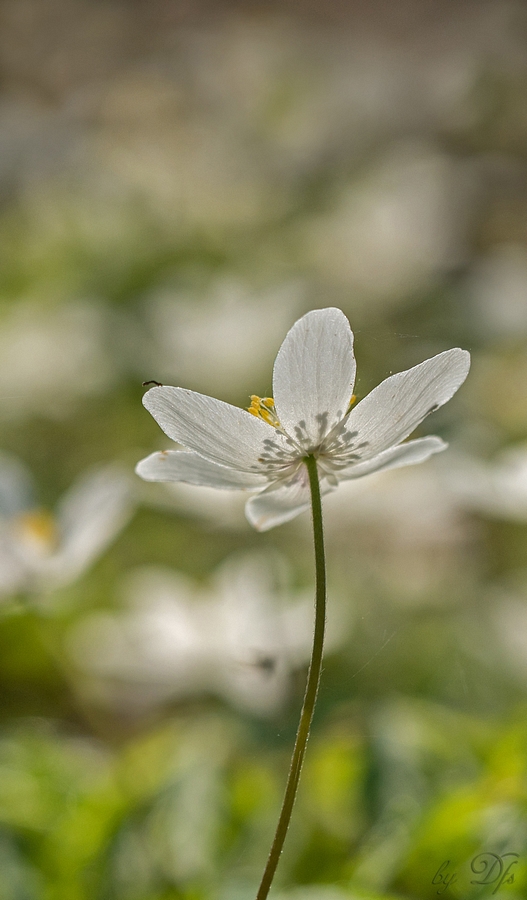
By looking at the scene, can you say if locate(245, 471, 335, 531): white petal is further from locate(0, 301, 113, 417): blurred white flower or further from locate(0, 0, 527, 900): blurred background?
locate(0, 301, 113, 417): blurred white flower

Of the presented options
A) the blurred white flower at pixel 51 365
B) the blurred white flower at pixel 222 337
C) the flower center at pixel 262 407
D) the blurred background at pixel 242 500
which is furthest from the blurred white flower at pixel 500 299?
the flower center at pixel 262 407

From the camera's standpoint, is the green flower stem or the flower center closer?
the green flower stem

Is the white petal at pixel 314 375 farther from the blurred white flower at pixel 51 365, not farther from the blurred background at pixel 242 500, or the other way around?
the blurred white flower at pixel 51 365

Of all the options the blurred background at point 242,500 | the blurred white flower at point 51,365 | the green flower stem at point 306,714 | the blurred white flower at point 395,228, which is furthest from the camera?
the blurred white flower at point 395,228

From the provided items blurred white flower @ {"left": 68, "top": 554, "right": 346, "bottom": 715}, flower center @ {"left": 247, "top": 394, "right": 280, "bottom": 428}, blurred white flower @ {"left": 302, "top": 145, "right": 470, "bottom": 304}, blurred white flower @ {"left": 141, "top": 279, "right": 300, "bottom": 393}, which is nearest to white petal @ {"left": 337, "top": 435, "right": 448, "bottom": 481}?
flower center @ {"left": 247, "top": 394, "right": 280, "bottom": 428}

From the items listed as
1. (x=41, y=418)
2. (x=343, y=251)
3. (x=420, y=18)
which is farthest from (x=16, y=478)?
(x=420, y=18)

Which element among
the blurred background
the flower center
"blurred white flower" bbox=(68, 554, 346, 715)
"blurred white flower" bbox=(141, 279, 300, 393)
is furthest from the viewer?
"blurred white flower" bbox=(141, 279, 300, 393)

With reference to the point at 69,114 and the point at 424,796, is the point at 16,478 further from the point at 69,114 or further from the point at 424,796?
the point at 69,114
